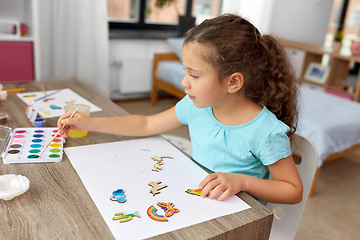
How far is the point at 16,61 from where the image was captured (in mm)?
2117

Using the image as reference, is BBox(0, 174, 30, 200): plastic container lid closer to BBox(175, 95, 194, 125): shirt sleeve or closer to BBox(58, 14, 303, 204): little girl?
BBox(58, 14, 303, 204): little girl

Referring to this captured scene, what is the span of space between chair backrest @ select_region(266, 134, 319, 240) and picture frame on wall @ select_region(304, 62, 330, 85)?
2567 mm

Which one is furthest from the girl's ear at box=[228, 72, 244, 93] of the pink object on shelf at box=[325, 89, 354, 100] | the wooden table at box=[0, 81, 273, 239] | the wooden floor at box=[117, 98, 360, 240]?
the pink object on shelf at box=[325, 89, 354, 100]

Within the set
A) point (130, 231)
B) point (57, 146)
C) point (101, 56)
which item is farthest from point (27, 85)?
point (101, 56)

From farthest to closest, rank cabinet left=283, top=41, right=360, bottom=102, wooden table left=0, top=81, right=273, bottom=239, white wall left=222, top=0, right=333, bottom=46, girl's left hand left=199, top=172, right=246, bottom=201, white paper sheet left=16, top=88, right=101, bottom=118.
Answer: white wall left=222, top=0, right=333, bottom=46 → cabinet left=283, top=41, right=360, bottom=102 → white paper sheet left=16, top=88, right=101, bottom=118 → girl's left hand left=199, top=172, right=246, bottom=201 → wooden table left=0, top=81, right=273, bottom=239

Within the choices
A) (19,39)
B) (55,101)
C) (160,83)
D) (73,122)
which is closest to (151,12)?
(160,83)

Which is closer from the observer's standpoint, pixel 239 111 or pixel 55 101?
pixel 239 111

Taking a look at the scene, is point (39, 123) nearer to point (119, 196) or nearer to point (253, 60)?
point (119, 196)

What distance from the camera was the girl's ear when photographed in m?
0.82

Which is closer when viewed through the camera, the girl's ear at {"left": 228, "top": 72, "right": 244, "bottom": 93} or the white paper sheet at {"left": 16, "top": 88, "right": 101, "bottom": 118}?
the girl's ear at {"left": 228, "top": 72, "right": 244, "bottom": 93}

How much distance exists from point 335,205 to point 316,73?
1814 millimetres

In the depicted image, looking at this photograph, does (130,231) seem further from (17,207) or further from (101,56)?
(101,56)

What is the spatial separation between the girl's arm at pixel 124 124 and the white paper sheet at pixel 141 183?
49mm

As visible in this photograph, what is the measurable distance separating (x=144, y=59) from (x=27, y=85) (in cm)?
189
